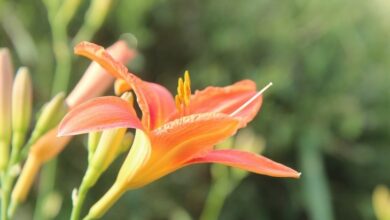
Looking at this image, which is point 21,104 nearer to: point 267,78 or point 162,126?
point 162,126

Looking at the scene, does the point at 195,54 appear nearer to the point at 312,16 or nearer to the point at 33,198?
the point at 312,16

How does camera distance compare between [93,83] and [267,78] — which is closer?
[93,83]

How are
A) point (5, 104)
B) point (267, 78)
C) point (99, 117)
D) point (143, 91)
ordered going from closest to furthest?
1. point (99, 117)
2. point (143, 91)
3. point (5, 104)
4. point (267, 78)

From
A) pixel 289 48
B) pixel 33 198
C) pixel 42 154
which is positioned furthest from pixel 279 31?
pixel 42 154

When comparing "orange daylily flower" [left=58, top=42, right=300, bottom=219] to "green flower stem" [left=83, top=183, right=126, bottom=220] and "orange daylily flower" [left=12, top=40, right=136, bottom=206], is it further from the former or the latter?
"orange daylily flower" [left=12, top=40, right=136, bottom=206]

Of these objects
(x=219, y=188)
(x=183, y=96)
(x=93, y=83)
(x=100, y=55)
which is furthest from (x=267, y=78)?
(x=100, y=55)
